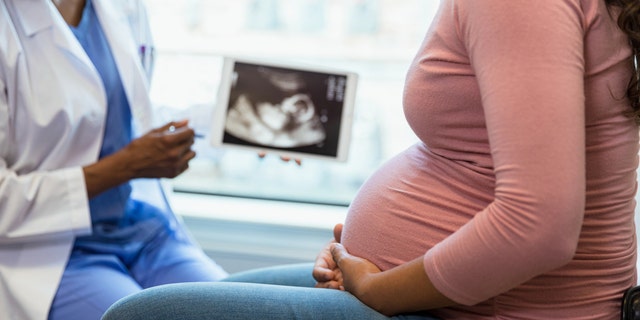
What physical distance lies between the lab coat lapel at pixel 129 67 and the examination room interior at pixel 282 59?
39cm

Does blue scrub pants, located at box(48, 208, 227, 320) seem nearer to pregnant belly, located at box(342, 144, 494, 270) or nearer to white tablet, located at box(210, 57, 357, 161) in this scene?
white tablet, located at box(210, 57, 357, 161)

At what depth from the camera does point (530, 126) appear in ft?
2.43

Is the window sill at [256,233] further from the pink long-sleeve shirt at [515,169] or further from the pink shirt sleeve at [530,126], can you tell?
the pink shirt sleeve at [530,126]

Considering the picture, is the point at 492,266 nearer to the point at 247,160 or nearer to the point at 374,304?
the point at 374,304

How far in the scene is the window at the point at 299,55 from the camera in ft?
6.48

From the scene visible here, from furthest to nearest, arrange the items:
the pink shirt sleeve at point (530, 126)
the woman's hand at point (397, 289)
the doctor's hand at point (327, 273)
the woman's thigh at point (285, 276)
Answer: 1. the woman's thigh at point (285, 276)
2. the doctor's hand at point (327, 273)
3. the woman's hand at point (397, 289)
4. the pink shirt sleeve at point (530, 126)

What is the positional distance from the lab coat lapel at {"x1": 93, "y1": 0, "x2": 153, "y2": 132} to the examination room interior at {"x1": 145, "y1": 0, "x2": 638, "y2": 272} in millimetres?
387

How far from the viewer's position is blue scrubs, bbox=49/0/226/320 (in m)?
1.40

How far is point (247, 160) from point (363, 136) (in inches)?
12.7

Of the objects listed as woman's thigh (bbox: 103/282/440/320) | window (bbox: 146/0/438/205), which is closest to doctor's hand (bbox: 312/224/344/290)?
woman's thigh (bbox: 103/282/440/320)

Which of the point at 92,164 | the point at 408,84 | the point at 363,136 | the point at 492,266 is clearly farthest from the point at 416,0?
the point at 492,266

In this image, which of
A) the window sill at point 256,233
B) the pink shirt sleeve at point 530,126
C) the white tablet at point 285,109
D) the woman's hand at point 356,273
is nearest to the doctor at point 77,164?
the white tablet at point 285,109

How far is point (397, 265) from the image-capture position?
922 millimetres

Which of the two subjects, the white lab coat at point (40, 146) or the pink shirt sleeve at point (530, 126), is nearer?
the pink shirt sleeve at point (530, 126)
